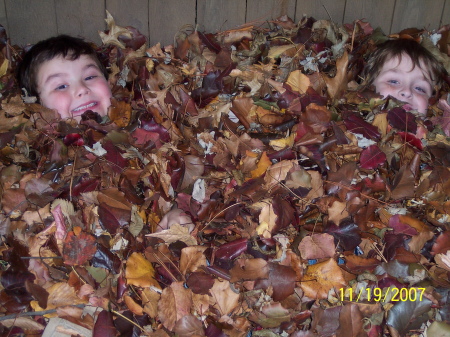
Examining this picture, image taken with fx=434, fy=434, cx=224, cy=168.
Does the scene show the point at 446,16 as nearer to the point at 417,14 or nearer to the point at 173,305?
the point at 417,14

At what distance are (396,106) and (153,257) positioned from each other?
898mm

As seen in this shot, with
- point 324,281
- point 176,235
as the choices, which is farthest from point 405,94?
point 176,235

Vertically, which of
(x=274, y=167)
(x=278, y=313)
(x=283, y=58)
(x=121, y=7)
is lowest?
(x=278, y=313)

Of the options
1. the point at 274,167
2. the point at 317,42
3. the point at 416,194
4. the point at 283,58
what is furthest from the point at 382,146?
the point at 317,42

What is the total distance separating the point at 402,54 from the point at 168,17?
89cm

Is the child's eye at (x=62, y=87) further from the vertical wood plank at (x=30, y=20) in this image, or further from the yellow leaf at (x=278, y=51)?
the yellow leaf at (x=278, y=51)

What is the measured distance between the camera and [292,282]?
39.8 inches

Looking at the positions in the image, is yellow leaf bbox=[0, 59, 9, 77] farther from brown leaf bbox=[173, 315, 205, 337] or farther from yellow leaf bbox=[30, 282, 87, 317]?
brown leaf bbox=[173, 315, 205, 337]

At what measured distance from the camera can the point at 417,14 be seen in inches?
69.6

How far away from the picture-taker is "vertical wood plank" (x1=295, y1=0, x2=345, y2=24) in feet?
5.65

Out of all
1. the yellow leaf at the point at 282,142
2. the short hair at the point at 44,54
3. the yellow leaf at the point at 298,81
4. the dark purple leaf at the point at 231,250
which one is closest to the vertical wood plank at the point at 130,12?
the short hair at the point at 44,54

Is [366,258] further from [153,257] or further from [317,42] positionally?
[317,42]

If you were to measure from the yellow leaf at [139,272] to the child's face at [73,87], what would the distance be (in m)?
0.64

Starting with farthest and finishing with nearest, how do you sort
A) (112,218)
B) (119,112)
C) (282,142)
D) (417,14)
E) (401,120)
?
(417,14)
(119,112)
(401,120)
(282,142)
(112,218)
